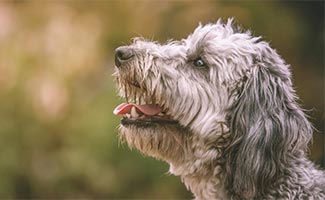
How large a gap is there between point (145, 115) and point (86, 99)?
7225 mm

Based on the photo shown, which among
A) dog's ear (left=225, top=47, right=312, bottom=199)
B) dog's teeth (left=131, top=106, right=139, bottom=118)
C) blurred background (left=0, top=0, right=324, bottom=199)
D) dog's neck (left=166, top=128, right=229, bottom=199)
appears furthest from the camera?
blurred background (left=0, top=0, right=324, bottom=199)

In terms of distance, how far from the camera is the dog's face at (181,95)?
493 centimetres

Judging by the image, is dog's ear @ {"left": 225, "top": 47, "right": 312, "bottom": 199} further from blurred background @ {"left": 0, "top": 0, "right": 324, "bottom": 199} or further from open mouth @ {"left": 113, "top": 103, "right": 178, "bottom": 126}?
blurred background @ {"left": 0, "top": 0, "right": 324, "bottom": 199}

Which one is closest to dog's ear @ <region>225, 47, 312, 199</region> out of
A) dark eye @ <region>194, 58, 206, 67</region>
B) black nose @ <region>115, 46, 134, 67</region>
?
dark eye @ <region>194, 58, 206, 67</region>

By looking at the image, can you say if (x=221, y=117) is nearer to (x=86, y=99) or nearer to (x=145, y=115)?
(x=145, y=115)

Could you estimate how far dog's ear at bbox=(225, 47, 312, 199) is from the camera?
4.77 meters

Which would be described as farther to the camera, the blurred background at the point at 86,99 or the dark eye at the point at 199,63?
the blurred background at the point at 86,99

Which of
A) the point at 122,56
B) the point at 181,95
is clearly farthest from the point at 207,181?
the point at 122,56

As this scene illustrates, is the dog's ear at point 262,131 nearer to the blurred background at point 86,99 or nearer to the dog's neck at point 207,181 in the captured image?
the dog's neck at point 207,181

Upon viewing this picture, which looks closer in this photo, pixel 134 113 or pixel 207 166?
pixel 207 166

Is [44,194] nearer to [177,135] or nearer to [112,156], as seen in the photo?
[112,156]

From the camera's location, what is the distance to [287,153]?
15.9ft

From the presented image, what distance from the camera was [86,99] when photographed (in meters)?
12.2

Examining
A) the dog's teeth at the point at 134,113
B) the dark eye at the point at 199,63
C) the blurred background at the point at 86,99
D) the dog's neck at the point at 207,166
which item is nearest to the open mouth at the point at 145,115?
the dog's teeth at the point at 134,113
